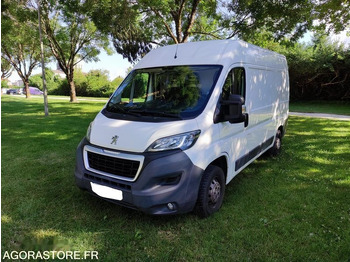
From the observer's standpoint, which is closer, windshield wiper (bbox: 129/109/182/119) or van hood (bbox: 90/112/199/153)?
van hood (bbox: 90/112/199/153)

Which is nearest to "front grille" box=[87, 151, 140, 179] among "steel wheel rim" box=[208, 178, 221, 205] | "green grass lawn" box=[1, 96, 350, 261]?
"green grass lawn" box=[1, 96, 350, 261]

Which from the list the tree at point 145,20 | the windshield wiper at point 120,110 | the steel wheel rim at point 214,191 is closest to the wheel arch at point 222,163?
the steel wheel rim at point 214,191

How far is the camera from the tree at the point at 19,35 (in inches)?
486

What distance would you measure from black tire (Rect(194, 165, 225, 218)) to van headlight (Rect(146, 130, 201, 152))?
563 millimetres

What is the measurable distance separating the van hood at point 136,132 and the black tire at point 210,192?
Answer: 696 millimetres

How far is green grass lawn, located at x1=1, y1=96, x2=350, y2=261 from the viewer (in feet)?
9.43

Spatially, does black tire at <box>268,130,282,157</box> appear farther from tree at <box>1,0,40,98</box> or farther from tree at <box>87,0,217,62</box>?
tree at <box>1,0,40,98</box>

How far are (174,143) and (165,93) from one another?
111cm

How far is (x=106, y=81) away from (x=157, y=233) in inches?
1465

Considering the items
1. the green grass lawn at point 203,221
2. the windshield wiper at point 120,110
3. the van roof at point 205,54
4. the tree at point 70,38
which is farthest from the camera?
the tree at point 70,38

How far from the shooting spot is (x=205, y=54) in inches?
155

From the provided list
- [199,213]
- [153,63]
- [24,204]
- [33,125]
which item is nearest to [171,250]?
[199,213]

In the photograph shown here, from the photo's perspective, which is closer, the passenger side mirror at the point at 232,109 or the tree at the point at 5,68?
the passenger side mirror at the point at 232,109

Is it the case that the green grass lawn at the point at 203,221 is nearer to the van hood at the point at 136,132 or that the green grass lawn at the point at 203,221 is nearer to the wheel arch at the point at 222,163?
the wheel arch at the point at 222,163
